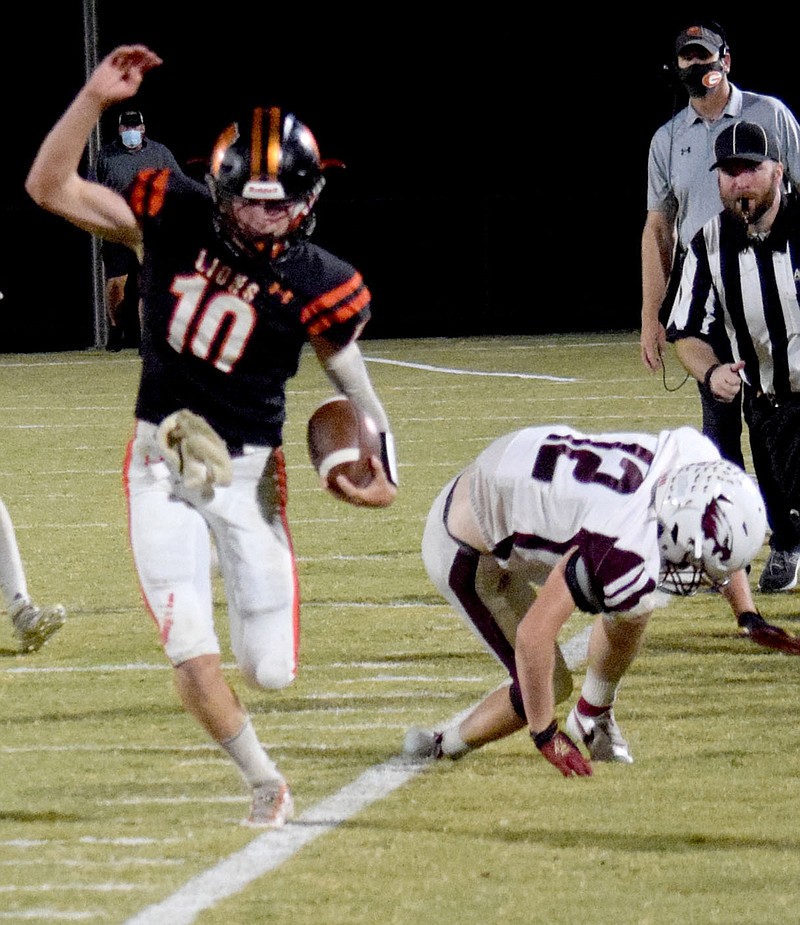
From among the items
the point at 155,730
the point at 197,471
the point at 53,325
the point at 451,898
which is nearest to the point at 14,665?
the point at 155,730

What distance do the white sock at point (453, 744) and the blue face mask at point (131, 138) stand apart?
8507 millimetres

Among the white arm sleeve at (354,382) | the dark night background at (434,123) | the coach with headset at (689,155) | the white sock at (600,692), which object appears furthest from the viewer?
the dark night background at (434,123)

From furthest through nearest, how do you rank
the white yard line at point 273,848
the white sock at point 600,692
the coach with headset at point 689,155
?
the coach with headset at point 689,155 → the white sock at point 600,692 → the white yard line at point 273,848

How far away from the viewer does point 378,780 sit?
14.2 feet

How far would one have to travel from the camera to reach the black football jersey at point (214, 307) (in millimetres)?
4078

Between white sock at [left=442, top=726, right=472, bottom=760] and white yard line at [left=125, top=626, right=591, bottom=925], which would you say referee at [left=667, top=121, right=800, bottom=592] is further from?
white yard line at [left=125, top=626, right=591, bottom=925]

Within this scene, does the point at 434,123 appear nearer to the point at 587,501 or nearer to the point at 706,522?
the point at 587,501

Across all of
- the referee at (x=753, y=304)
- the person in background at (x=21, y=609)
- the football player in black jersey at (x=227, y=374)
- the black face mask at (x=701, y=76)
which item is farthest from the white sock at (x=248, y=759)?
the black face mask at (x=701, y=76)

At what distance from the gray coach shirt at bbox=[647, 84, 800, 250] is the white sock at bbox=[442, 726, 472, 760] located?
257cm

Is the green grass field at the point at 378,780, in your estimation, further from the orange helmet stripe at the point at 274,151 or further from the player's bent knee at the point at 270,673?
the orange helmet stripe at the point at 274,151

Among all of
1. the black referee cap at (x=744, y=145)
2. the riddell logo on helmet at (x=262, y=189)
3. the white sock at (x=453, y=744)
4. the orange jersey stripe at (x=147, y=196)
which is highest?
the riddell logo on helmet at (x=262, y=189)

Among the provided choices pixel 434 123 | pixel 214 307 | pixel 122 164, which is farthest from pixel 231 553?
pixel 434 123

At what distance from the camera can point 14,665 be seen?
5594mm

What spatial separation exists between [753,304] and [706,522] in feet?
7.14
